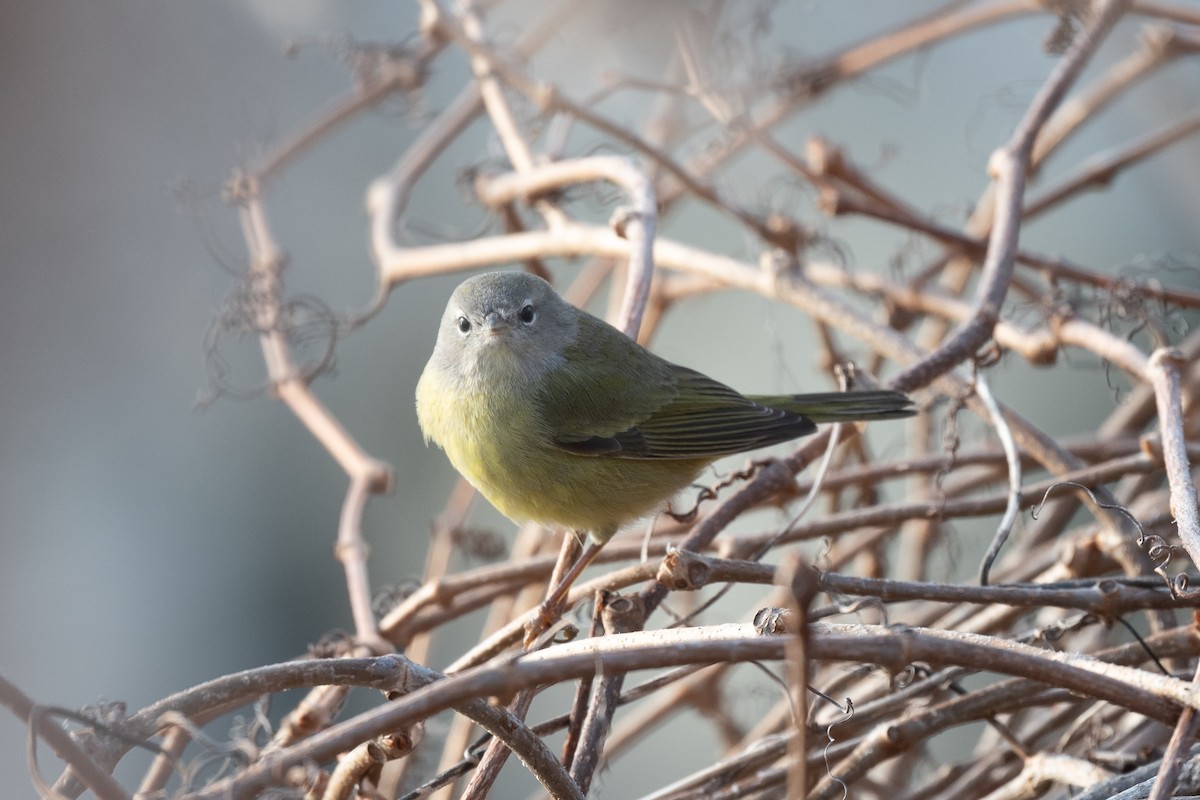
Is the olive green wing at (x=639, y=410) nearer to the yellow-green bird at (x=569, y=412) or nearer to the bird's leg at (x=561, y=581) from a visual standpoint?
the yellow-green bird at (x=569, y=412)

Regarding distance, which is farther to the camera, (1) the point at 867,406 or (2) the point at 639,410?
(2) the point at 639,410

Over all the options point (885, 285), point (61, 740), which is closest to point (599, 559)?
point (885, 285)

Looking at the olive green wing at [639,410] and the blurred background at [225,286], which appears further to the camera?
the blurred background at [225,286]

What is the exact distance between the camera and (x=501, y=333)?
116 inches

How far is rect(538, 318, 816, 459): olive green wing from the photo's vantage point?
2.83 meters

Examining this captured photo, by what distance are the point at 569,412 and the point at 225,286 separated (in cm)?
255

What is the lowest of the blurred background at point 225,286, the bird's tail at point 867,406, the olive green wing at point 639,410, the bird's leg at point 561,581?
the bird's leg at point 561,581

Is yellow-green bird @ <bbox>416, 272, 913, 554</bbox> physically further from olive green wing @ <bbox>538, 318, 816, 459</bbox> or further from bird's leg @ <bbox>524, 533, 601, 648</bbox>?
bird's leg @ <bbox>524, 533, 601, 648</bbox>

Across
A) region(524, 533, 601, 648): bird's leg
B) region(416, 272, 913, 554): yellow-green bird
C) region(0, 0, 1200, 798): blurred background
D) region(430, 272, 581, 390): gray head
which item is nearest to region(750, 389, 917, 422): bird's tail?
region(416, 272, 913, 554): yellow-green bird

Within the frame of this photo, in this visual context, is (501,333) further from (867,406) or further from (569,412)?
(867,406)

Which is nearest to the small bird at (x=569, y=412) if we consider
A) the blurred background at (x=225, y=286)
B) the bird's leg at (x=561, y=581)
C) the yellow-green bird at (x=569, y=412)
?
the yellow-green bird at (x=569, y=412)

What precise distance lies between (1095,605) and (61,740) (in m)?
1.43

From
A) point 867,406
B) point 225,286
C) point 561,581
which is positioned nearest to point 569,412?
point 561,581

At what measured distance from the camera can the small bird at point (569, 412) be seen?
2725mm
